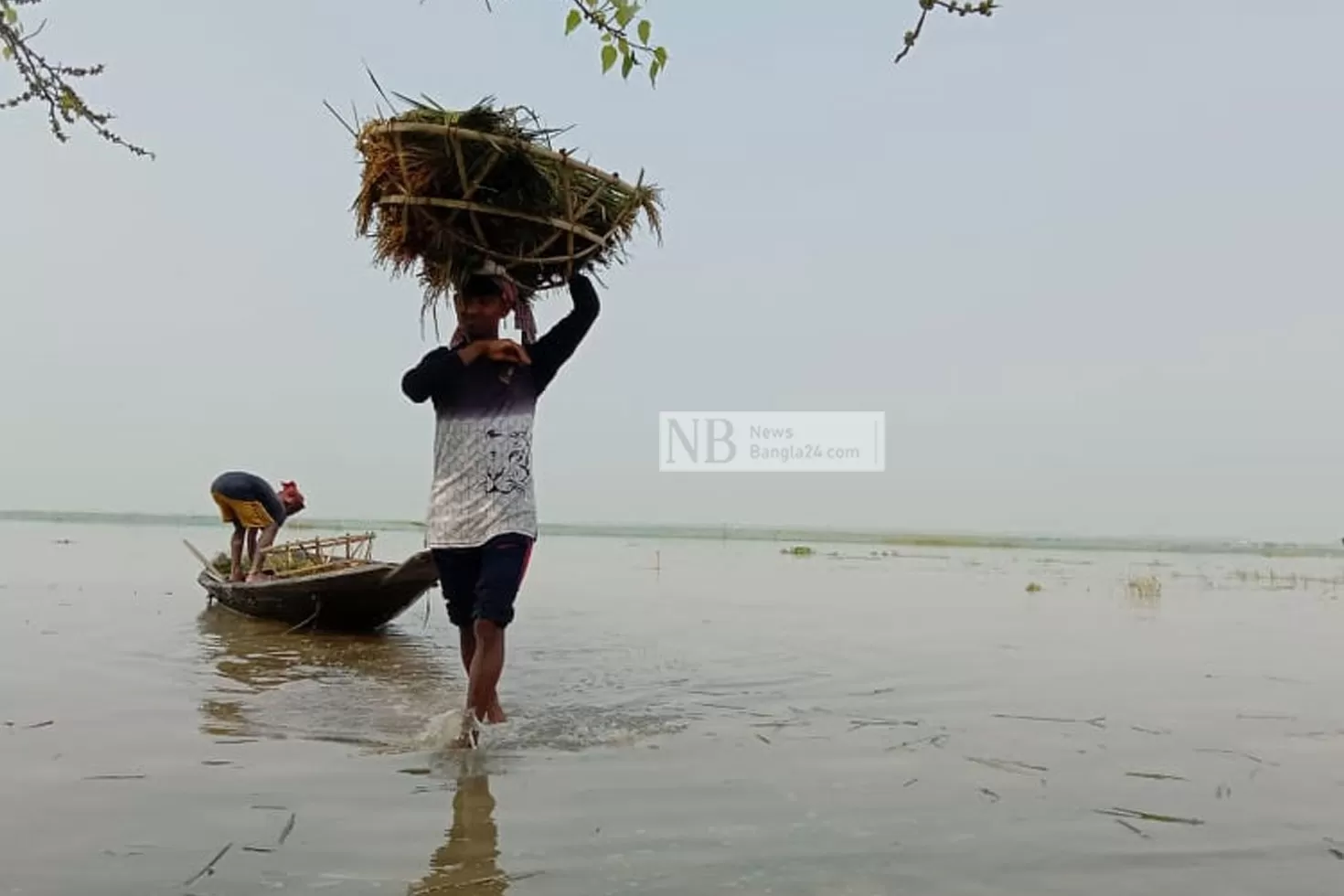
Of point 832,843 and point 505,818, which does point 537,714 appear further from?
point 832,843

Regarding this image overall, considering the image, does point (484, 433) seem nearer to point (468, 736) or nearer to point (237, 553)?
point (468, 736)

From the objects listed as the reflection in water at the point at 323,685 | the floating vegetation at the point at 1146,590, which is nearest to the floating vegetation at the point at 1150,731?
the reflection in water at the point at 323,685

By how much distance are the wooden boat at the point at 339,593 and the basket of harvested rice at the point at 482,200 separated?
14.7 feet

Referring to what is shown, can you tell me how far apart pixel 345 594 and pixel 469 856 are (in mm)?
6457

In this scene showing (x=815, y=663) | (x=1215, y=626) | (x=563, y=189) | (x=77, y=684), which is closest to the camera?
(x=563, y=189)

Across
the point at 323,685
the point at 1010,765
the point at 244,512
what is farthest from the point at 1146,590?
the point at 323,685

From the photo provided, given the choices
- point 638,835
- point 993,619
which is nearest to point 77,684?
point 638,835

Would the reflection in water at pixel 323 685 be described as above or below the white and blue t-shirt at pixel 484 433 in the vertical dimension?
below

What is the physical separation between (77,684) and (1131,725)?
16.8 ft

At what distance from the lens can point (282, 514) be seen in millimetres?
10344

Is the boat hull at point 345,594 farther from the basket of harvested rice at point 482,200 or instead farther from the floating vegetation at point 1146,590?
the floating vegetation at point 1146,590

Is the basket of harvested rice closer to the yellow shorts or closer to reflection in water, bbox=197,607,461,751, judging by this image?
reflection in water, bbox=197,607,461,751

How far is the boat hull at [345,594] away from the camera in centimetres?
870

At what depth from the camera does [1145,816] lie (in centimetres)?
333
